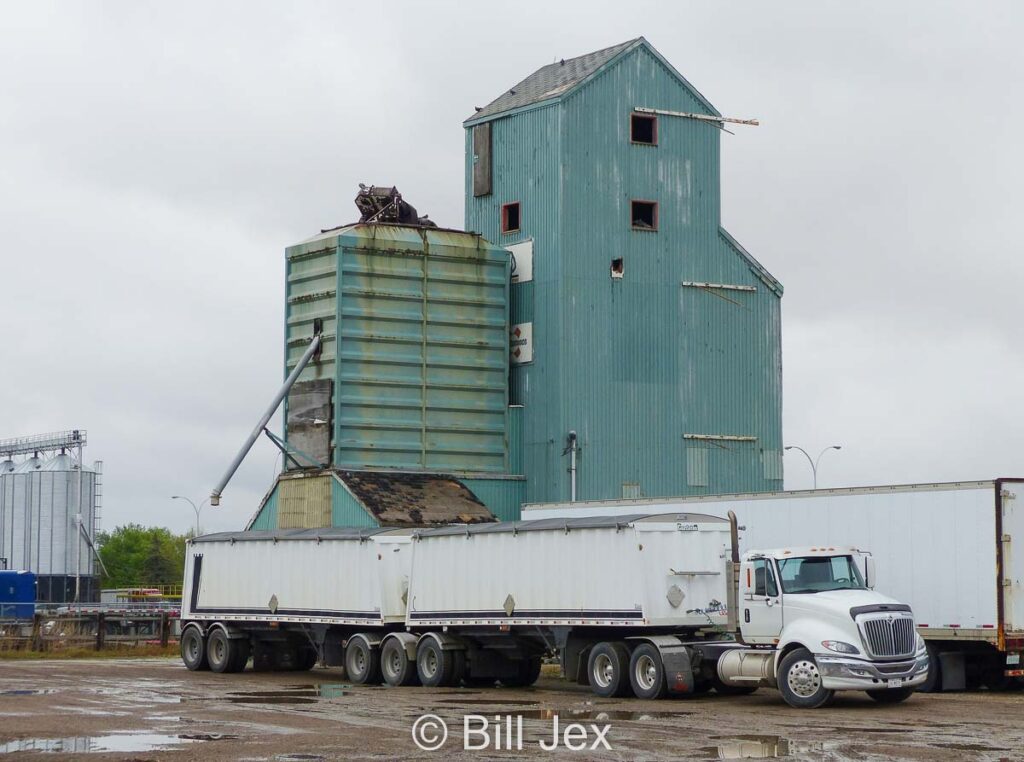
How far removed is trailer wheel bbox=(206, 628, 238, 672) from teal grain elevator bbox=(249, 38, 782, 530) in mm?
10396

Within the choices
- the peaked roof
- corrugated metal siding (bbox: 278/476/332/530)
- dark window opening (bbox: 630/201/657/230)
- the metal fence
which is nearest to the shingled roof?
the peaked roof

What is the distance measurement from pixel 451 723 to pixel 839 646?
6710mm

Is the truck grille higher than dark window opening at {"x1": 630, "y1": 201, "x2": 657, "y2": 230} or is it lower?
lower

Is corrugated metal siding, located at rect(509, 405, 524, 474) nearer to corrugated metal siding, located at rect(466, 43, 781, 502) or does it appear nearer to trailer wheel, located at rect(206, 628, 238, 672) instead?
corrugated metal siding, located at rect(466, 43, 781, 502)

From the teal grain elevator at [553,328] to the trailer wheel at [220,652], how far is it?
10396mm

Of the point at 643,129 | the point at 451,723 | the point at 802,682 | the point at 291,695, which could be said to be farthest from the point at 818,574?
the point at 643,129

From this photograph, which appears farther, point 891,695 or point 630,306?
point 630,306

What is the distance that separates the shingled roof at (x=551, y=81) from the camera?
179 feet

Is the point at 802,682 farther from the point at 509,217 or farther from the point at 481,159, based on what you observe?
the point at 481,159

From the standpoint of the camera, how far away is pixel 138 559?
546ft

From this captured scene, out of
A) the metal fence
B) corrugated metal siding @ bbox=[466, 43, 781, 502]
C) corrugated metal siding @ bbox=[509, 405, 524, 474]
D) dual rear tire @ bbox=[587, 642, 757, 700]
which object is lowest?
the metal fence

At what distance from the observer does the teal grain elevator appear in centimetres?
5191

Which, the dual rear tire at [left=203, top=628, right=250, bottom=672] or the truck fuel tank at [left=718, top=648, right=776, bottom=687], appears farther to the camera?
the dual rear tire at [left=203, top=628, right=250, bottom=672]

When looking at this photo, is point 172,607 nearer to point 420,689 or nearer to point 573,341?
point 573,341
